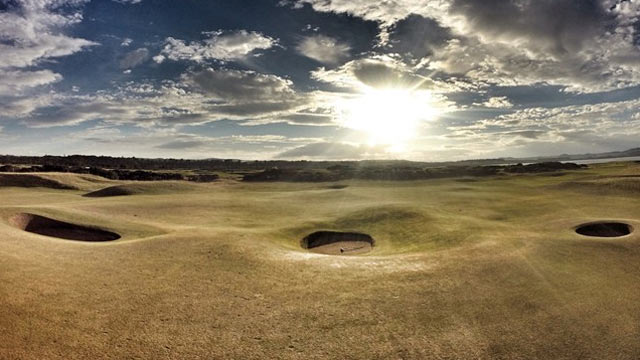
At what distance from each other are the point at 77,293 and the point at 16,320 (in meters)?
2.34

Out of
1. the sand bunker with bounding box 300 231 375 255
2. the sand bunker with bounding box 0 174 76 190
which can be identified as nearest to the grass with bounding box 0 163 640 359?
the sand bunker with bounding box 300 231 375 255

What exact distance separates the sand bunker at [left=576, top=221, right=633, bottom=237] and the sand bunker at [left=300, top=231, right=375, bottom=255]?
14.2m

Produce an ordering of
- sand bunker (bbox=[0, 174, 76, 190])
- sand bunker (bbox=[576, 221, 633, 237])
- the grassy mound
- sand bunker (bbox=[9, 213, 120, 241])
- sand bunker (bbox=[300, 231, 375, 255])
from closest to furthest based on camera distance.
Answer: sand bunker (bbox=[9, 213, 120, 241]) → sand bunker (bbox=[576, 221, 633, 237]) → sand bunker (bbox=[300, 231, 375, 255]) → the grassy mound → sand bunker (bbox=[0, 174, 76, 190])

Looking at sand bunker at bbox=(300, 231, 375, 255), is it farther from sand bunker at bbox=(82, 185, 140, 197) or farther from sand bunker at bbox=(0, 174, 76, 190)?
sand bunker at bbox=(0, 174, 76, 190)

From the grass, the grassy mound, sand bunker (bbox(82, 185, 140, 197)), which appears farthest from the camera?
sand bunker (bbox(82, 185, 140, 197))

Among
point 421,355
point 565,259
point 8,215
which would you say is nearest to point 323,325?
point 421,355

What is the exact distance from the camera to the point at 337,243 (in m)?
28.6

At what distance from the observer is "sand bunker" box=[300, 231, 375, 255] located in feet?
86.7

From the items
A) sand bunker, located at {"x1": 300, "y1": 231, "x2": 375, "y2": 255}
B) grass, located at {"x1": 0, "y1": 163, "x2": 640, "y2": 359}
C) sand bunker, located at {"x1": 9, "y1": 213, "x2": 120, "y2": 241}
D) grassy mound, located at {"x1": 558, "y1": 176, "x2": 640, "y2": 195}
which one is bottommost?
sand bunker, located at {"x1": 300, "y1": 231, "x2": 375, "y2": 255}

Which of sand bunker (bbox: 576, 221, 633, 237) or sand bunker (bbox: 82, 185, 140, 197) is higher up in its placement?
sand bunker (bbox: 82, 185, 140, 197)

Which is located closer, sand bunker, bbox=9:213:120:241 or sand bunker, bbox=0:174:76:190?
sand bunker, bbox=9:213:120:241

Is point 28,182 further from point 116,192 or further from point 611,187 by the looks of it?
point 611,187

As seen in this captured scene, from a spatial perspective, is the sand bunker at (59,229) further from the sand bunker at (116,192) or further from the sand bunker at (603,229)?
the sand bunker at (603,229)

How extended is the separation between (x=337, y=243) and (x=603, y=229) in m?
18.2
